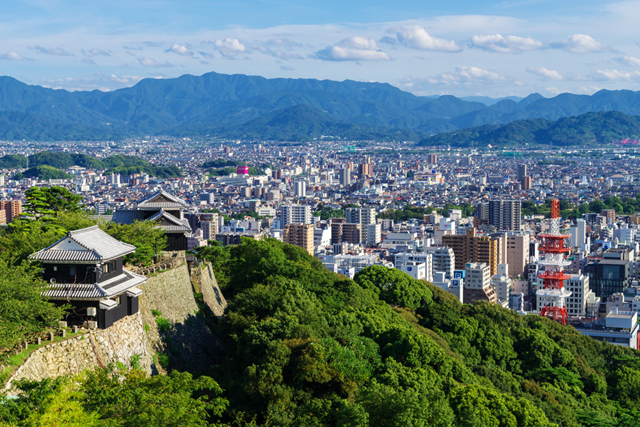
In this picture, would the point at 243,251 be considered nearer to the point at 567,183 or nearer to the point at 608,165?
the point at 567,183

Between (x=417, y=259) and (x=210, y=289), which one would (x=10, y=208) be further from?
(x=210, y=289)

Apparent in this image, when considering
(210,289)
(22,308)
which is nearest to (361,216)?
(210,289)

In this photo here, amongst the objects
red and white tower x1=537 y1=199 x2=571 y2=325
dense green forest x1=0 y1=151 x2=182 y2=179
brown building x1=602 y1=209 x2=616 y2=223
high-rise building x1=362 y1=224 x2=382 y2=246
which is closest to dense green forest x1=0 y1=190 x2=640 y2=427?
red and white tower x1=537 y1=199 x2=571 y2=325

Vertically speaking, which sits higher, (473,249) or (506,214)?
(506,214)

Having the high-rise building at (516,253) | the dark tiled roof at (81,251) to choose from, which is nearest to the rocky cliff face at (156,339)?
the dark tiled roof at (81,251)

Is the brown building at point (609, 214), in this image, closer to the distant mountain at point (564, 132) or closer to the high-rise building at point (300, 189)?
the high-rise building at point (300, 189)
